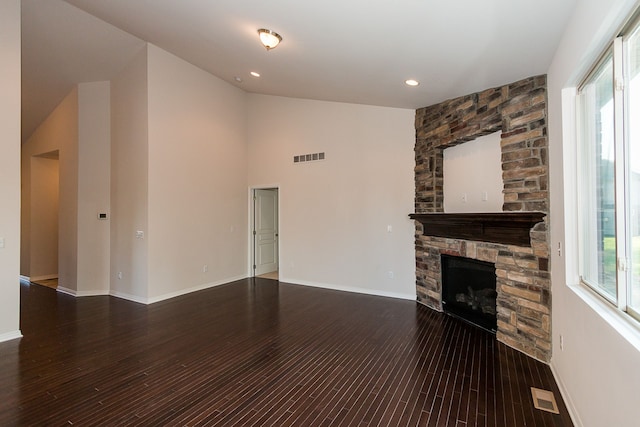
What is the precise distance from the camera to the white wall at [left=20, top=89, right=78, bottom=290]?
5633 mm

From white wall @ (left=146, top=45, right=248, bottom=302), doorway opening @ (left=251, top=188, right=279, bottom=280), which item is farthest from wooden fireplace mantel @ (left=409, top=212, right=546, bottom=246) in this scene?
white wall @ (left=146, top=45, right=248, bottom=302)

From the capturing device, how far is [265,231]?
733cm

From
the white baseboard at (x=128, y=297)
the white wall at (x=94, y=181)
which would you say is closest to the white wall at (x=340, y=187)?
the white baseboard at (x=128, y=297)

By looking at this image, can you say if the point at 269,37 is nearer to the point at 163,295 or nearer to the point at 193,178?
the point at 193,178

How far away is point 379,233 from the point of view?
210 inches

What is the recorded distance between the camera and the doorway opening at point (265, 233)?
705cm

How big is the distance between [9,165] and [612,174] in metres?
5.51

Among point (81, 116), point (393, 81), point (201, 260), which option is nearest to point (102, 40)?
point (81, 116)

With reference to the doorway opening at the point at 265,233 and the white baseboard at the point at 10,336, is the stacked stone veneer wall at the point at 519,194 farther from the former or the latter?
the white baseboard at the point at 10,336

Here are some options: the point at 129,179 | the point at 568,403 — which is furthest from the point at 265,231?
the point at 568,403

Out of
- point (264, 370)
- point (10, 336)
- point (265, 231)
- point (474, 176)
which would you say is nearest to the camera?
point (264, 370)

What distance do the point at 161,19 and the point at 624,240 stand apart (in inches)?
194

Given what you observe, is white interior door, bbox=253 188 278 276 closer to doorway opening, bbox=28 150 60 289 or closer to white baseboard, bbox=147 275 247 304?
white baseboard, bbox=147 275 247 304

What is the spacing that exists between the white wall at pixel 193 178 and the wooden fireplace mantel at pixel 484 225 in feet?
12.4
